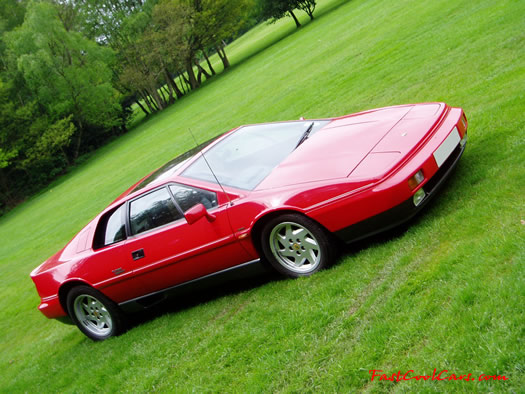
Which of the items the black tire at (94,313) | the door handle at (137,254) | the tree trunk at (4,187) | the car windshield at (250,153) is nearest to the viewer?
the car windshield at (250,153)

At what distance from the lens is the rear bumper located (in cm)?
431

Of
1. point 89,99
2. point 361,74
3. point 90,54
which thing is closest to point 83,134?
point 89,99

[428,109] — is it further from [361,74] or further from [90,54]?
[90,54]

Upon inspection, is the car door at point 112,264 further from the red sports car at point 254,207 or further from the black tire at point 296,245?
the black tire at point 296,245

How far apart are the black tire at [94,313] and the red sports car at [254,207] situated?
1cm

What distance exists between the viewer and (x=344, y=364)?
3248mm

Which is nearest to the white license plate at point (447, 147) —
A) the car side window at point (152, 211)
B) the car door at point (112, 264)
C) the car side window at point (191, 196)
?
the car side window at point (191, 196)

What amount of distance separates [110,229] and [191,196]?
1.25 meters

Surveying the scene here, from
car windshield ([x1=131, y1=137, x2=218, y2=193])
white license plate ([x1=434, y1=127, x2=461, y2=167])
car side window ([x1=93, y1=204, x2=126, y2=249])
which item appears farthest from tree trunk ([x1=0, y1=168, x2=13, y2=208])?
white license plate ([x1=434, y1=127, x2=461, y2=167])

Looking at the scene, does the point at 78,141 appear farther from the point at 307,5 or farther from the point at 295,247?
the point at 295,247

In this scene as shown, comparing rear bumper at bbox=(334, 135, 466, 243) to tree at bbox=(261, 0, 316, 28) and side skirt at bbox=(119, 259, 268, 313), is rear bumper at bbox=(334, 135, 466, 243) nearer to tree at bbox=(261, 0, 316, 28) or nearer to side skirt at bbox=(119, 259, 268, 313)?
side skirt at bbox=(119, 259, 268, 313)

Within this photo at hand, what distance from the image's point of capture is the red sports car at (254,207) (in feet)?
14.5

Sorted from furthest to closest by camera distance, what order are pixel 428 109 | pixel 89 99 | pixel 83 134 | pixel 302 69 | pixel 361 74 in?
pixel 83 134 < pixel 89 99 < pixel 302 69 < pixel 361 74 < pixel 428 109

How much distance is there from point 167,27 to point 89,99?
9.03 m
